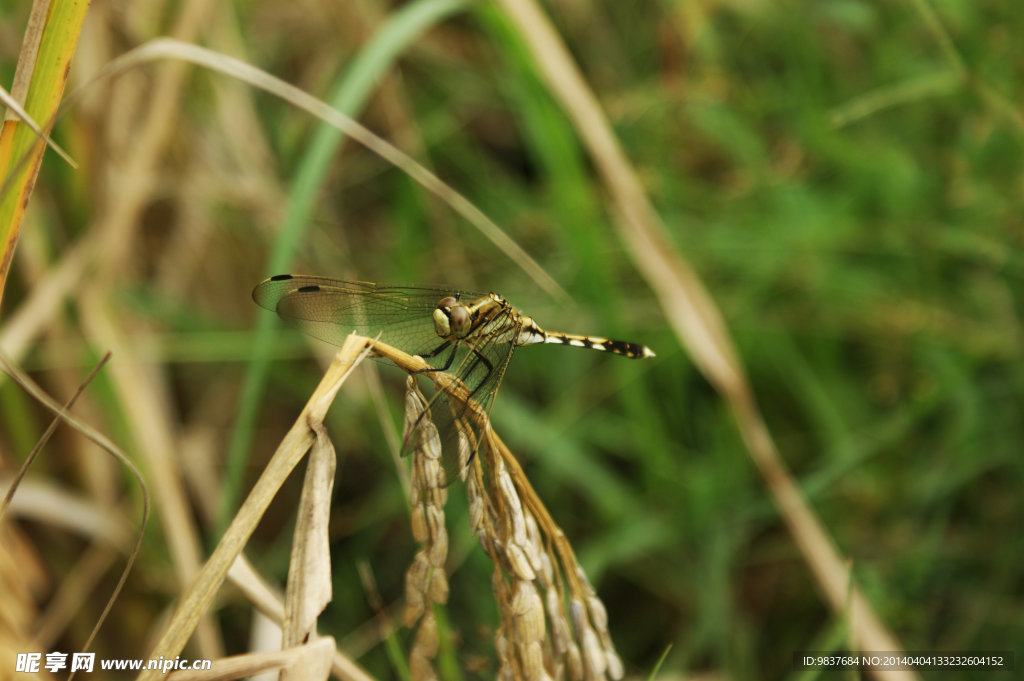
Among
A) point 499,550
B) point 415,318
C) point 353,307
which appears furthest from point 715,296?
point 499,550

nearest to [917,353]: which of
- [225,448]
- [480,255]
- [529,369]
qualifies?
[529,369]

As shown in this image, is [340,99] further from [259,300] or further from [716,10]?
[716,10]

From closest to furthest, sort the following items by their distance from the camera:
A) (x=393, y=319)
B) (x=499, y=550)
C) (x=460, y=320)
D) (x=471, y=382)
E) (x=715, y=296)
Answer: (x=499, y=550) < (x=471, y=382) < (x=460, y=320) < (x=393, y=319) < (x=715, y=296)

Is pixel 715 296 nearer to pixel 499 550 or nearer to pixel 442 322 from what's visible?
pixel 442 322

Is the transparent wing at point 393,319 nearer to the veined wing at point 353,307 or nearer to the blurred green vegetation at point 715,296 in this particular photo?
the veined wing at point 353,307

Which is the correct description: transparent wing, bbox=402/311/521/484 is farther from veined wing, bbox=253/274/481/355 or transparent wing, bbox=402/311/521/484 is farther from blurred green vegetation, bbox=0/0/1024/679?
blurred green vegetation, bbox=0/0/1024/679

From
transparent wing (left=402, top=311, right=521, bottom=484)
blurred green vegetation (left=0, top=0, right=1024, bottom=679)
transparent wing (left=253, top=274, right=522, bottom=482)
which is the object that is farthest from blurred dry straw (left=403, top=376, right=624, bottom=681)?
blurred green vegetation (left=0, top=0, right=1024, bottom=679)
